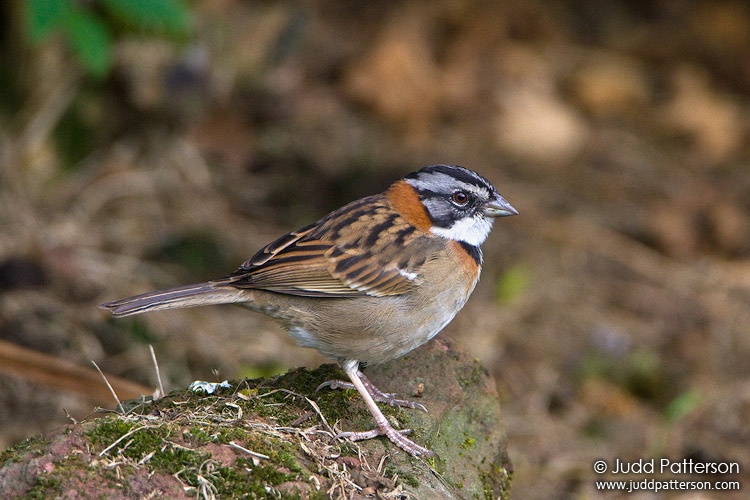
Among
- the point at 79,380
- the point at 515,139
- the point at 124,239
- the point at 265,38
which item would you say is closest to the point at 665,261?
the point at 515,139

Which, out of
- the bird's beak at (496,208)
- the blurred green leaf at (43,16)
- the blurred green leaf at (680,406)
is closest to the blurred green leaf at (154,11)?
the blurred green leaf at (43,16)

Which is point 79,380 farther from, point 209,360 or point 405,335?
point 405,335

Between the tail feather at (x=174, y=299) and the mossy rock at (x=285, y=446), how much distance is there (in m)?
0.45

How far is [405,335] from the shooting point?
4.50 m

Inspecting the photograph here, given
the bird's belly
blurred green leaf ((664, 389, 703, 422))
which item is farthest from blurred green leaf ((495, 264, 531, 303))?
the bird's belly

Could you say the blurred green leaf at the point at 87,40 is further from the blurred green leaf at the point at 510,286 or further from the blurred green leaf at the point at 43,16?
the blurred green leaf at the point at 510,286

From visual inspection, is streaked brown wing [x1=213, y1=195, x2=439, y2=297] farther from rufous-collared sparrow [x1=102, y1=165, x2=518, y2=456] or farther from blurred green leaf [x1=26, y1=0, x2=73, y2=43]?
blurred green leaf [x1=26, y1=0, x2=73, y2=43]

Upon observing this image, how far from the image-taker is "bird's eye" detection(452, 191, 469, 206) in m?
5.11

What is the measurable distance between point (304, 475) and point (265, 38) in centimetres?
636

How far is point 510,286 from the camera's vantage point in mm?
8133

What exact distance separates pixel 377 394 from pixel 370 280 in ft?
1.91

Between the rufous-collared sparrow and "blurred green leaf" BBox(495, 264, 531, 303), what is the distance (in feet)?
10.1

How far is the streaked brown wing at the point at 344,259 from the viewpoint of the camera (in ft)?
15.3

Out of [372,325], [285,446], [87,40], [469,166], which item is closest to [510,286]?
[469,166]
